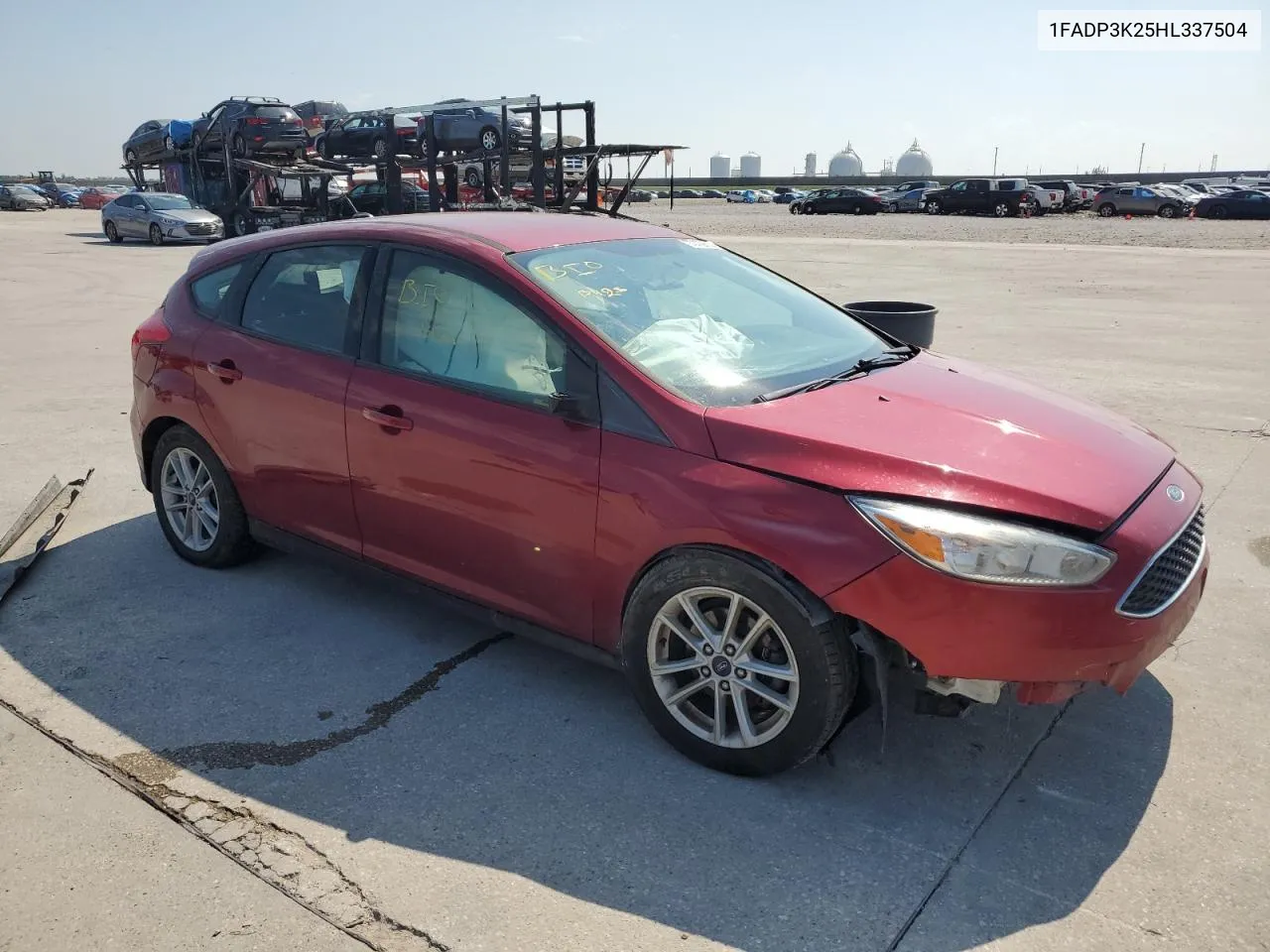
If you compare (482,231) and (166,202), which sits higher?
(166,202)

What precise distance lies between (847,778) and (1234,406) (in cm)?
604

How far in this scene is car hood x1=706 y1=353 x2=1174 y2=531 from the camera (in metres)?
2.70

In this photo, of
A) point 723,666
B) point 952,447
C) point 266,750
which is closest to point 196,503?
point 266,750

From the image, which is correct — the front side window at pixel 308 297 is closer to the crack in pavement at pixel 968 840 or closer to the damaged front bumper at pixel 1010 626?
the damaged front bumper at pixel 1010 626

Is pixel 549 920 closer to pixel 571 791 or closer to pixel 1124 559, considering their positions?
pixel 571 791

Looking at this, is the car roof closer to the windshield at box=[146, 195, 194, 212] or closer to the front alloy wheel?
the front alloy wheel

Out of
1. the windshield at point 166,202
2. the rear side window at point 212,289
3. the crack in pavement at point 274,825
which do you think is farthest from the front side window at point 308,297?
the windshield at point 166,202

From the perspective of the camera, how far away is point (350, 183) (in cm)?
2461

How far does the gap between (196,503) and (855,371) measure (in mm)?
3072

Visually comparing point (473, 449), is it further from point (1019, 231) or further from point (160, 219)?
point (1019, 231)

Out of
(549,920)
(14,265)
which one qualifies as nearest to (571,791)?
(549,920)

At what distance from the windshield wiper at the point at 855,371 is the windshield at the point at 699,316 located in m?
0.03

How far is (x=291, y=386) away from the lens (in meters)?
3.96

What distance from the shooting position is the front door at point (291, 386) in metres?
3.86
